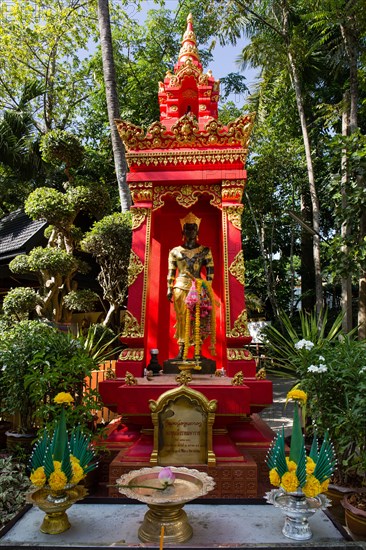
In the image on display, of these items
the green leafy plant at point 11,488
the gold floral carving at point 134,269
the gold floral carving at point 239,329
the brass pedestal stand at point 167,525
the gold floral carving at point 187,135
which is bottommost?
the green leafy plant at point 11,488

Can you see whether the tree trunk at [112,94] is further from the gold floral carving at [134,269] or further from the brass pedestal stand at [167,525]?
the brass pedestal stand at [167,525]

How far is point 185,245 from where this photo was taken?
266 inches

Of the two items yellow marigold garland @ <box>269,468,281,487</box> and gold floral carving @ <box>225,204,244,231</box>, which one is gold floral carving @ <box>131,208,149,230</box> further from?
yellow marigold garland @ <box>269,468,281,487</box>

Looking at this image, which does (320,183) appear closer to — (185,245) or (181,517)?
(185,245)

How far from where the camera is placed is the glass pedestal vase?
266cm

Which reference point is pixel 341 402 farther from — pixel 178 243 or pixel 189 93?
pixel 189 93

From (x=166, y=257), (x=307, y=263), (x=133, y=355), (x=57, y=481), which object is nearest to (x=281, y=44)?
(x=307, y=263)

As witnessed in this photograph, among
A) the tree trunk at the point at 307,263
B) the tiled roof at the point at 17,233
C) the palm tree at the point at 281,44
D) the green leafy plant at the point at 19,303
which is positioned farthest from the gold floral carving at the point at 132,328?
the tree trunk at the point at 307,263

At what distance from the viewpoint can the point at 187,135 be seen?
649cm

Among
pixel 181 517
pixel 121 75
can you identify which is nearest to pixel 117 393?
pixel 181 517

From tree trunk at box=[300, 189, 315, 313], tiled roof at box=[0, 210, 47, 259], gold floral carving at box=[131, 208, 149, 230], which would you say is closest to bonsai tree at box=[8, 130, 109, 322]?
tiled roof at box=[0, 210, 47, 259]

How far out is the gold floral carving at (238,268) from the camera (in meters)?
6.26

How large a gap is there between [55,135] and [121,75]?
9.85m

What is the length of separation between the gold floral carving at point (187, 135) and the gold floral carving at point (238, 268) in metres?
1.78
